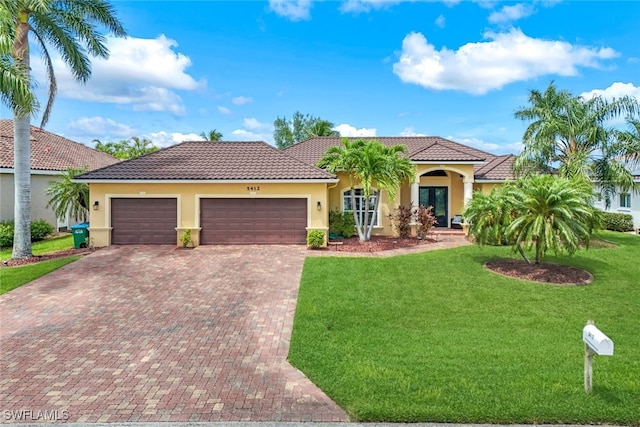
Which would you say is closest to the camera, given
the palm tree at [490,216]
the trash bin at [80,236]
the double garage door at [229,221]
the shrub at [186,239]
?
the palm tree at [490,216]

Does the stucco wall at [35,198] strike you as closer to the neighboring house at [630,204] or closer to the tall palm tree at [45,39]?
the tall palm tree at [45,39]

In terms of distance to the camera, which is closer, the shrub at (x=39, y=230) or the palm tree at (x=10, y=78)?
the palm tree at (x=10, y=78)

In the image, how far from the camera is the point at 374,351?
283 inches

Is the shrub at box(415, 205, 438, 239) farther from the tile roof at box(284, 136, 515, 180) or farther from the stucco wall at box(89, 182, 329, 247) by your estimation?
the stucco wall at box(89, 182, 329, 247)

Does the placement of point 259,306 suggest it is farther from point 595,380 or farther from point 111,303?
point 595,380

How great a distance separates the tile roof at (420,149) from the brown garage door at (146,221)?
332 inches

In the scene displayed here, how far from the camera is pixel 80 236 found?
1706 cm

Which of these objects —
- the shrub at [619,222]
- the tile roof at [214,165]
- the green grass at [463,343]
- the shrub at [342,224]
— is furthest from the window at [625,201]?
the tile roof at [214,165]

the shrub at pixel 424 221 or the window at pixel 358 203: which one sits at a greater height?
the window at pixel 358 203

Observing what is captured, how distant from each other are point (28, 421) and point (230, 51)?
54.3 feet

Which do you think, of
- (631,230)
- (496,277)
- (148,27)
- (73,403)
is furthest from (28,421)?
(631,230)

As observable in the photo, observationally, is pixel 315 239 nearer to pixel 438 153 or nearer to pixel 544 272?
pixel 544 272

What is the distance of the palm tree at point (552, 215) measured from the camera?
1114 centimetres

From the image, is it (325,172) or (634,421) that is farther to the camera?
(325,172)
